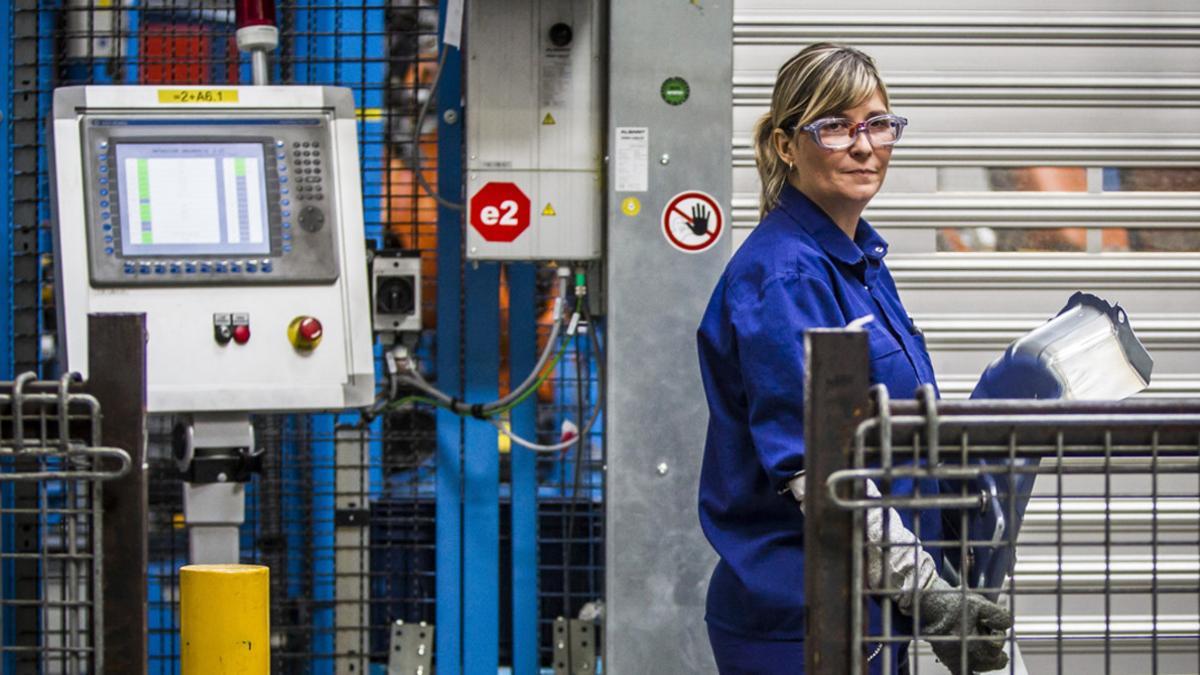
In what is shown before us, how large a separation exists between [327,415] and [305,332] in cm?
72

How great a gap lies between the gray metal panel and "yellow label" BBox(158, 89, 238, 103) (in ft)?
3.14

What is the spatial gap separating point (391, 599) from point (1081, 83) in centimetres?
246

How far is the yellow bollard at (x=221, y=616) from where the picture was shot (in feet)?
9.61

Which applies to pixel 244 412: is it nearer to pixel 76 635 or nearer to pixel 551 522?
pixel 551 522

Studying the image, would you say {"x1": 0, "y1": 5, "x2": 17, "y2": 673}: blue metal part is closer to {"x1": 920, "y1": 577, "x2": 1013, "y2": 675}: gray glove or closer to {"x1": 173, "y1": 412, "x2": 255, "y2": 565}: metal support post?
{"x1": 173, "y1": 412, "x2": 255, "y2": 565}: metal support post

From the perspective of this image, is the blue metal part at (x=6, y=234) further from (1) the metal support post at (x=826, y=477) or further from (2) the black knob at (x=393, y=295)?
(1) the metal support post at (x=826, y=477)

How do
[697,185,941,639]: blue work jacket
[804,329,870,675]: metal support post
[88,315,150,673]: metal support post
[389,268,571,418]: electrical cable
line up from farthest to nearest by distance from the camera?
Result: [389,268,571,418]: electrical cable → [697,185,941,639]: blue work jacket → [88,315,150,673]: metal support post → [804,329,870,675]: metal support post

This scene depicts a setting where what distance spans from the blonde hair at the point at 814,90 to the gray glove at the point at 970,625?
98 centimetres

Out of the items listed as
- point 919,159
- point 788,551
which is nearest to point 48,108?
point 919,159

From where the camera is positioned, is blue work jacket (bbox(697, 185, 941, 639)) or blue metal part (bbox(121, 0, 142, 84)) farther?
blue metal part (bbox(121, 0, 142, 84))

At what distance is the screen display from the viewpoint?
12.3 ft

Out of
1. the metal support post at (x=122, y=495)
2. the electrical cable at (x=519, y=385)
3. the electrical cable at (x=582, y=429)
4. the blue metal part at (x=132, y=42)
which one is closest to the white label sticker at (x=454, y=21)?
the electrical cable at (x=519, y=385)

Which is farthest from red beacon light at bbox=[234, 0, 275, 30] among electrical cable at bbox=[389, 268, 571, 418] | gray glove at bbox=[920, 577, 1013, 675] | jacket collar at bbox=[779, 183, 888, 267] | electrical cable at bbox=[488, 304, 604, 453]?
gray glove at bbox=[920, 577, 1013, 675]

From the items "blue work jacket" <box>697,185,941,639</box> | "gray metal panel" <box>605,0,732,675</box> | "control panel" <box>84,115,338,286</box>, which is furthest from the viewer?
"control panel" <box>84,115,338,286</box>
